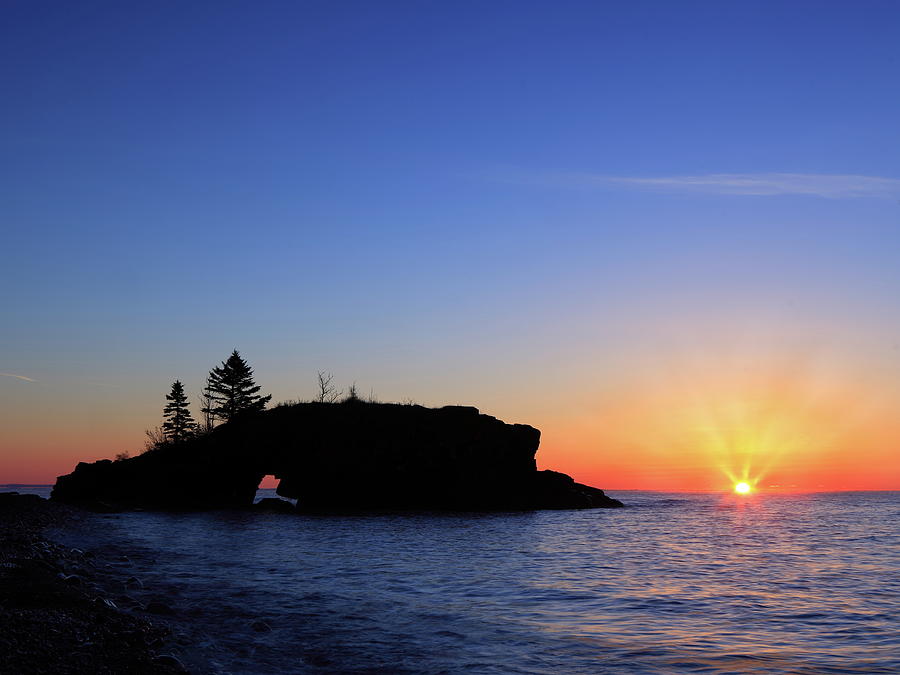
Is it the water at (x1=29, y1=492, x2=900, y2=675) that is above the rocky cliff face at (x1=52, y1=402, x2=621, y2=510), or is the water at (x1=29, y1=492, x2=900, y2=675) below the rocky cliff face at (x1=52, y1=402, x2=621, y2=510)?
below

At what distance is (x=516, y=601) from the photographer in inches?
839

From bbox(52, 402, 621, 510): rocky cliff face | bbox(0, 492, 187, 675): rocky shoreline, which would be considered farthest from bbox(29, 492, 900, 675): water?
bbox(52, 402, 621, 510): rocky cliff face

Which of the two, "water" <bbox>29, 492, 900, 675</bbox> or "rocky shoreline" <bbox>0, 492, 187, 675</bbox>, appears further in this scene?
"water" <bbox>29, 492, 900, 675</bbox>

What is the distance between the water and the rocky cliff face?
1231 inches

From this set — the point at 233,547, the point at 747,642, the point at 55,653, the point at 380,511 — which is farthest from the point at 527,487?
the point at 55,653

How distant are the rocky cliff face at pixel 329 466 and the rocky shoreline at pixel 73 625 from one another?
169 ft

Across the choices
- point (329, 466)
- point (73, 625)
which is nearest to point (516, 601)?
point (73, 625)

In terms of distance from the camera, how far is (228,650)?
47.4ft

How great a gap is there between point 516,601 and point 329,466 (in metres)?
55.7

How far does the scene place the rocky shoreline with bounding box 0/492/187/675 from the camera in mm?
11203

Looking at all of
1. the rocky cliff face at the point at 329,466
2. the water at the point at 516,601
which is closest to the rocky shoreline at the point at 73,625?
the water at the point at 516,601

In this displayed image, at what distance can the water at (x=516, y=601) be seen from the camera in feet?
47.6

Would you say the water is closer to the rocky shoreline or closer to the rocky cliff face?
the rocky shoreline

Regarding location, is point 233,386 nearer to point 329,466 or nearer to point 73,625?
point 329,466
